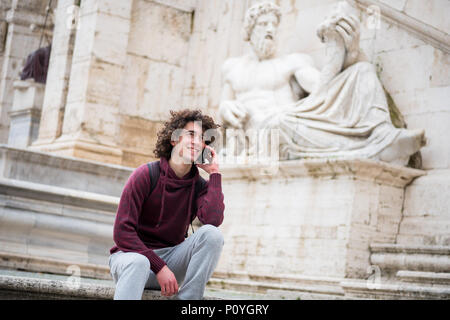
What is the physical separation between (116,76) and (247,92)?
6.49 ft

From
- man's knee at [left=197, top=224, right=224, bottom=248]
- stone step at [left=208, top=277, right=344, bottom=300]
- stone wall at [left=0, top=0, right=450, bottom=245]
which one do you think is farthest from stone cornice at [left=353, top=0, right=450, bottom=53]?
man's knee at [left=197, top=224, right=224, bottom=248]

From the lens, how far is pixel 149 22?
9656mm

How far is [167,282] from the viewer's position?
3.39 meters

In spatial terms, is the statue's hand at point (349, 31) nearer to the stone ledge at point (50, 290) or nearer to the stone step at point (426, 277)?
the stone step at point (426, 277)

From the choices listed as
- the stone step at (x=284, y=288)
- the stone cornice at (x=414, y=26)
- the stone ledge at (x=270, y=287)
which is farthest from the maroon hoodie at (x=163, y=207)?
the stone cornice at (x=414, y=26)

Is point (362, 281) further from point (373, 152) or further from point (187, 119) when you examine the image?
point (187, 119)

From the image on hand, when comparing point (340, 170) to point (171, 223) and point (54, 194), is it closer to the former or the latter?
point (54, 194)

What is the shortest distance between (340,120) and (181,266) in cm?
357

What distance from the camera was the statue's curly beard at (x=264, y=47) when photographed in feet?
26.1

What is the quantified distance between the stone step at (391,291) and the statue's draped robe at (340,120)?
115cm

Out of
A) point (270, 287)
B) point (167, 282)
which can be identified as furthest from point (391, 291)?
point (167, 282)
